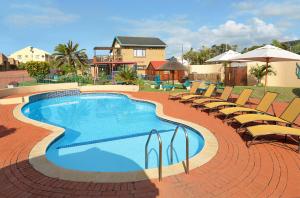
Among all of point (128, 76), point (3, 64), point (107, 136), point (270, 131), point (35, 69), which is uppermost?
point (3, 64)

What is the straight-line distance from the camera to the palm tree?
135ft

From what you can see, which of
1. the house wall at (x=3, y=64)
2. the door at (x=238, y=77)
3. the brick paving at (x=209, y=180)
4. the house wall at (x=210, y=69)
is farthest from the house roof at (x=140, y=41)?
the brick paving at (x=209, y=180)

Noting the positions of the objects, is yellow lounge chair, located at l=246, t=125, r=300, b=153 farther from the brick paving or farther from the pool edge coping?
the pool edge coping

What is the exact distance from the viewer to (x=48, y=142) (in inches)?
290

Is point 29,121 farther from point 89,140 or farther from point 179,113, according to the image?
point 179,113

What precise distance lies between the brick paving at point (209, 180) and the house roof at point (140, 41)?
40.0 meters

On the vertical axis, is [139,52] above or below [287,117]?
above

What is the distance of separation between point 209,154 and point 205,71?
28655 mm

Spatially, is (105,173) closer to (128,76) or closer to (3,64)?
(128,76)

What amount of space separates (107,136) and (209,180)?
573 cm

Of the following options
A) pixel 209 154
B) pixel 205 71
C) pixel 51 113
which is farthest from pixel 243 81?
pixel 209 154

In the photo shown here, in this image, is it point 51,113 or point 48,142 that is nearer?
point 48,142

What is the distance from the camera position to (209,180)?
16.0 ft

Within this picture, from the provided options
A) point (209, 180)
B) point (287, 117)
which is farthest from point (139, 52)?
point (209, 180)
